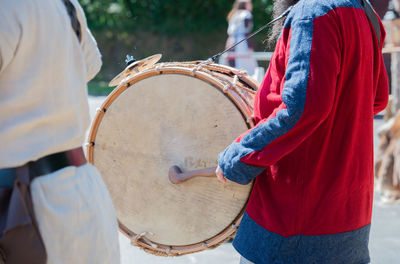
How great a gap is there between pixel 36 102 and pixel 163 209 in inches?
45.2

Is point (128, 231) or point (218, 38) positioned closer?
point (128, 231)

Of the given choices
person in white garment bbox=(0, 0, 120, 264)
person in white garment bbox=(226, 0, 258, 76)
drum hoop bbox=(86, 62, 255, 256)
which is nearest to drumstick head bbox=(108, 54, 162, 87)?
drum hoop bbox=(86, 62, 255, 256)

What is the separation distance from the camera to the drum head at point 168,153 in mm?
2119

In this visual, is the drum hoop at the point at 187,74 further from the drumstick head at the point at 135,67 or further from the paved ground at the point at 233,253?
the paved ground at the point at 233,253

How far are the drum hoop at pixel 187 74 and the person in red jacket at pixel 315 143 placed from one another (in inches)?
11.8

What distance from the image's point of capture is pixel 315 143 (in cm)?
163

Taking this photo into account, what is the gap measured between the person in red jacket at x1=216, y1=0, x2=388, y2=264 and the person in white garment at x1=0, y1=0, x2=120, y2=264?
561 mm

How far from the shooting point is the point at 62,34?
1259 millimetres

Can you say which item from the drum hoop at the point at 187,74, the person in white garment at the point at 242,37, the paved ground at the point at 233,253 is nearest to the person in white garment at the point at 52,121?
the drum hoop at the point at 187,74

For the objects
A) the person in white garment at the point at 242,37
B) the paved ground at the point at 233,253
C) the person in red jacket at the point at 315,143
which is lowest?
the paved ground at the point at 233,253

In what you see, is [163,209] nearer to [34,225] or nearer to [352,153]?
[352,153]

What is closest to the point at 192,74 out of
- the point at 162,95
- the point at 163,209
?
the point at 162,95

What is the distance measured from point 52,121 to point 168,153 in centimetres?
102

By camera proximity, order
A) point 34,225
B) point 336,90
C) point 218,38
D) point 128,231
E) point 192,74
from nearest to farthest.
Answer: point 34,225 < point 336,90 < point 192,74 < point 128,231 < point 218,38
